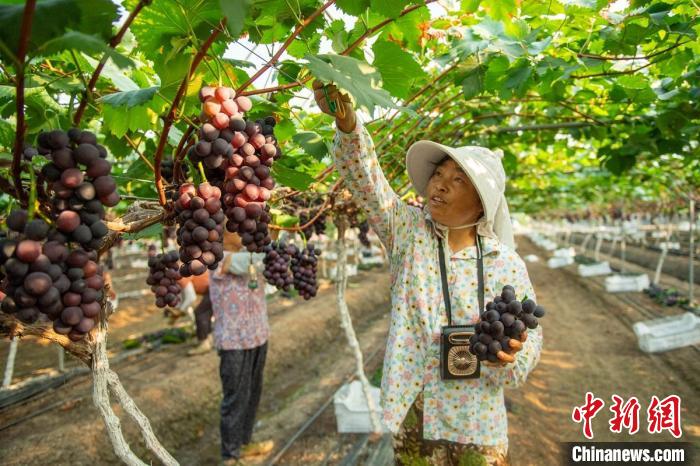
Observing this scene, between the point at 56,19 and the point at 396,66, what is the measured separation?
0.94m

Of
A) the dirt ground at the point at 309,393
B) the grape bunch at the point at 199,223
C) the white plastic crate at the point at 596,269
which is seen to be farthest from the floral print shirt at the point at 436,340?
the white plastic crate at the point at 596,269

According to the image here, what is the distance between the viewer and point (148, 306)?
12914mm

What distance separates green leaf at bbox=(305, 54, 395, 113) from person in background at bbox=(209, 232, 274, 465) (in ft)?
9.98

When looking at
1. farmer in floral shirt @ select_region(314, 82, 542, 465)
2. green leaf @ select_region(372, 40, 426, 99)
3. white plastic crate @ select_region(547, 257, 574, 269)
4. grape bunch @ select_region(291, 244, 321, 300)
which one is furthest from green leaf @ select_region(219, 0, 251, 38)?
white plastic crate @ select_region(547, 257, 574, 269)

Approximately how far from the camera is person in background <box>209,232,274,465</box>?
3996 millimetres

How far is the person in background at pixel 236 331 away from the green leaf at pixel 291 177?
2.45 meters

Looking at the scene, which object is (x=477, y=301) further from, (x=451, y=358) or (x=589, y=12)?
(x=589, y=12)

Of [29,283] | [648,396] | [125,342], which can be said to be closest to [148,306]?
[125,342]

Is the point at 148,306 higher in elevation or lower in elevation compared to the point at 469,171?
lower

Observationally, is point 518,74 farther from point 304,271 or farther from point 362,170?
point 304,271

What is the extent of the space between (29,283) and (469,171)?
161cm

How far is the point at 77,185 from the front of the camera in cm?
83

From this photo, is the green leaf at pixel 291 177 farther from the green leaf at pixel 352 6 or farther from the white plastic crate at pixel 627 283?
the white plastic crate at pixel 627 283

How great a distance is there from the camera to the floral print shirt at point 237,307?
401 centimetres
